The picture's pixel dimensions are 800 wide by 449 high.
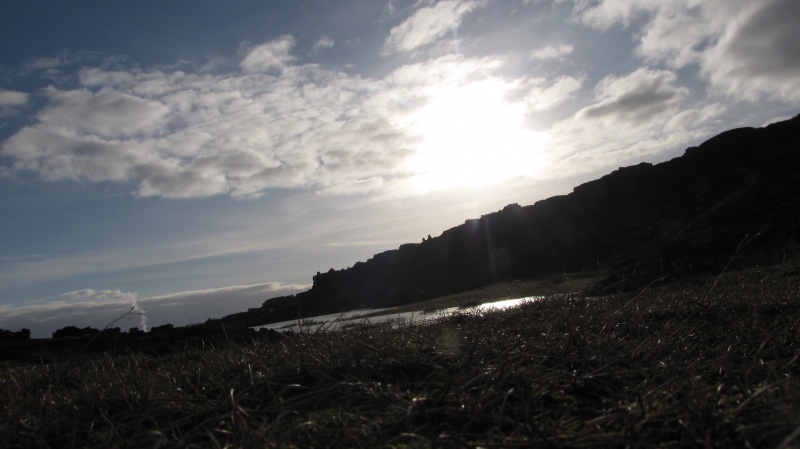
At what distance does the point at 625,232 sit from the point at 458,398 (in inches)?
1585

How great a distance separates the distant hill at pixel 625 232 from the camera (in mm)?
26094

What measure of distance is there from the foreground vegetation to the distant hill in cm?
1726

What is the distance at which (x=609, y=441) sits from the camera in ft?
6.29

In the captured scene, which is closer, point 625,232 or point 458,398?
point 458,398

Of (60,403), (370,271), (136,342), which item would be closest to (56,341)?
(136,342)

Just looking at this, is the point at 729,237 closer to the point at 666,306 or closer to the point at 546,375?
the point at 666,306

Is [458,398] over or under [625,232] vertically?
under

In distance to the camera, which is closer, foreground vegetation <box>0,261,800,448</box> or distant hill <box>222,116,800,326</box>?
foreground vegetation <box>0,261,800,448</box>

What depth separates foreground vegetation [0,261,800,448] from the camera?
2027 mm

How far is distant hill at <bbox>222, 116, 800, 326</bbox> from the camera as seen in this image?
26.1 meters

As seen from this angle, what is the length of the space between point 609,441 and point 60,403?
9.48 feet

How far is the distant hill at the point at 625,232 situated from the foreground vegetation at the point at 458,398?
17.3m

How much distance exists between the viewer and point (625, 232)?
129 feet

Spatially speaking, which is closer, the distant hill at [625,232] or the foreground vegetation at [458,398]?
the foreground vegetation at [458,398]
